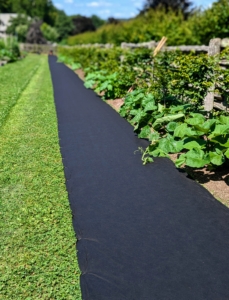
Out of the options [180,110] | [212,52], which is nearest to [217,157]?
[180,110]

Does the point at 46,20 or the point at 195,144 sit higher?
the point at 195,144

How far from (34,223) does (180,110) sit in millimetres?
3431

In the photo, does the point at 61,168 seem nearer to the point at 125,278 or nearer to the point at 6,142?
Result: the point at 6,142

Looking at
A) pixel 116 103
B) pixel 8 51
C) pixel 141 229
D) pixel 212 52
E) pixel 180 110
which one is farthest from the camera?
pixel 8 51

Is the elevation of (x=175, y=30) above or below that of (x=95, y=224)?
above

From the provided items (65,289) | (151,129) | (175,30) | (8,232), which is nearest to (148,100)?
(151,129)

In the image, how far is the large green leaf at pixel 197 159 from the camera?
4277 millimetres

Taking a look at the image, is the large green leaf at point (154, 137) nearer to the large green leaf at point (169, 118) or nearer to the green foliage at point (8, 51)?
the large green leaf at point (169, 118)

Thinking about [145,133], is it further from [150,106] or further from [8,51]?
[8,51]

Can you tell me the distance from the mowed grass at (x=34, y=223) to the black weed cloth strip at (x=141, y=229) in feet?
0.41

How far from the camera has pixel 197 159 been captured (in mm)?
4316

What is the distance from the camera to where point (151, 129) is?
6.55 metres

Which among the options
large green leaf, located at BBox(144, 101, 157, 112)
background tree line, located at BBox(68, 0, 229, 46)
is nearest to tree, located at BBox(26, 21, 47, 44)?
background tree line, located at BBox(68, 0, 229, 46)

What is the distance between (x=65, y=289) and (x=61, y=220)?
3.05ft
